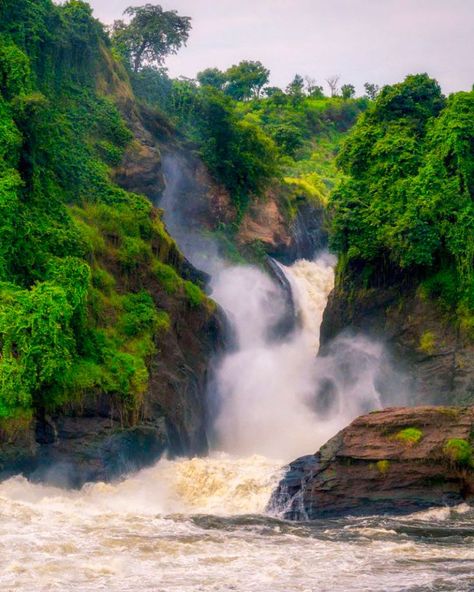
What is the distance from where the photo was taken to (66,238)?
86.7 feet

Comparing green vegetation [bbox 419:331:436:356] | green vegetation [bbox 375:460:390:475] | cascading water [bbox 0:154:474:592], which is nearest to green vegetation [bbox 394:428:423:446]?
green vegetation [bbox 375:460:390:475]

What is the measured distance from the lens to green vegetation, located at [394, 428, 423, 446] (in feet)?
73.0

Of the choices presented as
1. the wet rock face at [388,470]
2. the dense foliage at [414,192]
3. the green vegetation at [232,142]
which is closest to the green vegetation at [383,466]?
the wet rock face at [388,470]

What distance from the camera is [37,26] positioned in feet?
106

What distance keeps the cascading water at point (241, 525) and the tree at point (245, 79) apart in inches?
2093

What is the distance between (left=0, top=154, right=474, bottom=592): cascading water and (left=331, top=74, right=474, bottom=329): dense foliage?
12.6 ft

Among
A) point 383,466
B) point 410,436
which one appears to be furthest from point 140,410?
point 410,436

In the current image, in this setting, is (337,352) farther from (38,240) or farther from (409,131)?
(38,240)

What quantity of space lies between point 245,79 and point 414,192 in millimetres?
54834

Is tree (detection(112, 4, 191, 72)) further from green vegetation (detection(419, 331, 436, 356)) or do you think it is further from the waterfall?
green vegetation (detection(419, 331, 436, 356))

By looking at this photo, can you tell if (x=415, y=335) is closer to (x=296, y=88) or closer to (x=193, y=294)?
(x=193, y=294)

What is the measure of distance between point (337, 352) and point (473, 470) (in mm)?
13441

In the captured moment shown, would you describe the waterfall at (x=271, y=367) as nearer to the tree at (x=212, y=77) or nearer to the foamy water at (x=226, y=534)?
the foamy water at (x=226, y=534)

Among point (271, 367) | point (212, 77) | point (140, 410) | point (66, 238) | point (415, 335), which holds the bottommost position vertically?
point (140, 410)
